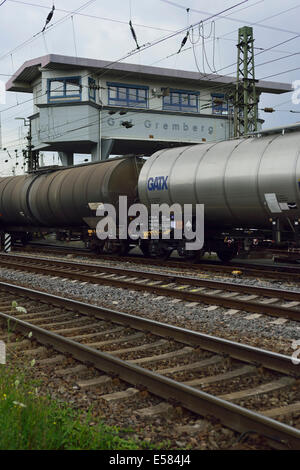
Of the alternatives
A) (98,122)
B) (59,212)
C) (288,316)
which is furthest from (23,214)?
(288,316)

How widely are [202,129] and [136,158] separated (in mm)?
23809

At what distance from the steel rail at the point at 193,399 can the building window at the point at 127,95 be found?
3541 cm

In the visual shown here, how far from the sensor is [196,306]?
9492 millimetres

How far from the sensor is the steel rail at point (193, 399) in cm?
367

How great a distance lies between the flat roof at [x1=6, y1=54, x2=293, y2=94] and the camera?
3662cm

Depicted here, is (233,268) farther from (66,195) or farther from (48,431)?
(48,431)

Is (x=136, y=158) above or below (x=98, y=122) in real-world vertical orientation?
below

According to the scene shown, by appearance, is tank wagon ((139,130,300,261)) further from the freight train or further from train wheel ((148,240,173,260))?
train wheel ((148,240,173,260))

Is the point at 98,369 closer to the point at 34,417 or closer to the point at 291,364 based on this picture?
the point at 34,417

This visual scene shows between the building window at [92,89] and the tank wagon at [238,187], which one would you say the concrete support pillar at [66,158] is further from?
the tank wagon at [238,187]

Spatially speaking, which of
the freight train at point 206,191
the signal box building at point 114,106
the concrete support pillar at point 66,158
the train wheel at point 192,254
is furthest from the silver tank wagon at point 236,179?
the concrete support pillar at point 66,158

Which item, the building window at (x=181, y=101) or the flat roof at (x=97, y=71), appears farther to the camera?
the building window at (x=181, y=101)

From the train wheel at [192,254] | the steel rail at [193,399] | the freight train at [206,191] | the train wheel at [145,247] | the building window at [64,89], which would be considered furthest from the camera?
the building window at [64,89]
